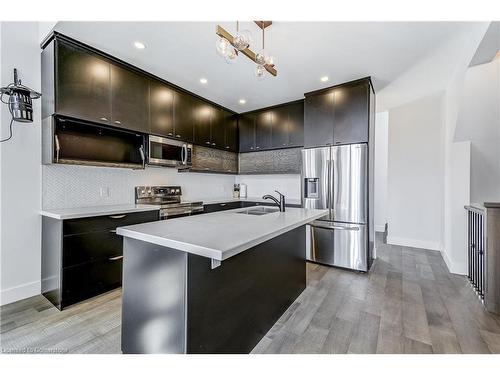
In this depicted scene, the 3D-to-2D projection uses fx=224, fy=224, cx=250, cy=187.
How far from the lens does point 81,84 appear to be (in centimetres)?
236

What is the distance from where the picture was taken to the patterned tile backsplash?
2.48m

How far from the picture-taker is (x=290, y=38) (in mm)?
2176

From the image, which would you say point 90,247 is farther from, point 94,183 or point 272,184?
point 272,184

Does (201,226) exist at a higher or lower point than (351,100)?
lower

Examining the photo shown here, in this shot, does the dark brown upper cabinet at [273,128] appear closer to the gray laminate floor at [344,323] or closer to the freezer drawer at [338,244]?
the freezer drawer at [338,244]

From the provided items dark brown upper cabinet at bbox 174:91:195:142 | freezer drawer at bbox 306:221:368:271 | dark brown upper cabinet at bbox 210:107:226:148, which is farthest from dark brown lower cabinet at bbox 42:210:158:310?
freezer drawer at bbox 306:221:368:271

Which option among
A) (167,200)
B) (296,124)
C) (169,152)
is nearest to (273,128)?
A: (296,124)

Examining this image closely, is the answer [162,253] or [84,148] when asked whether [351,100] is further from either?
[84,148]

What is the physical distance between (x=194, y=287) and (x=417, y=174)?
474cm

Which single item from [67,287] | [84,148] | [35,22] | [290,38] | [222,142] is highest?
[35,22]

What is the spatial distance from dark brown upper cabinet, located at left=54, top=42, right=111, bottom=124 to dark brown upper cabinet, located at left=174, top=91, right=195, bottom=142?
0.98 metres

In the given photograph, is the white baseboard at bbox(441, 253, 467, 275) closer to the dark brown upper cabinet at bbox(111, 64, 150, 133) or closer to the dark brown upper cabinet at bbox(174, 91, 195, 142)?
the dark brown upper cabinet at bbox(174, 91, 195, 142)
